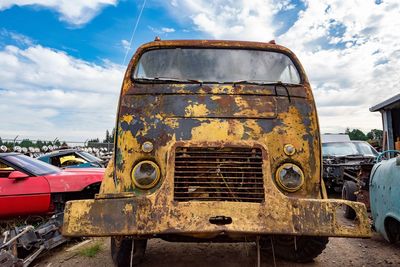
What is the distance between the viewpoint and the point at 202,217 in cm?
290

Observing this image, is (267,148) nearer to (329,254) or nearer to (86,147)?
(329,254)

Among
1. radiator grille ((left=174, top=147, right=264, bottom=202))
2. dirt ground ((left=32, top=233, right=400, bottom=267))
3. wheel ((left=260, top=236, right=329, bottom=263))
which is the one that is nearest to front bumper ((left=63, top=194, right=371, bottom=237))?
radiator grille ((left=174, top=147, right=264, bottom=202))

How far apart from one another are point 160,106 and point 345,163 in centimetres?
714

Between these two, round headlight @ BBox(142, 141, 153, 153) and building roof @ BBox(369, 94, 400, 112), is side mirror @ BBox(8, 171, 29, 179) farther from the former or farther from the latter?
building roof @ BBox(369, 94, 400, 112)

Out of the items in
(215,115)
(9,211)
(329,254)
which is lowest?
(329,254)

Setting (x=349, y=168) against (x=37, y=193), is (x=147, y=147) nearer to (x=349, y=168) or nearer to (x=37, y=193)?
(x=37, y=193)

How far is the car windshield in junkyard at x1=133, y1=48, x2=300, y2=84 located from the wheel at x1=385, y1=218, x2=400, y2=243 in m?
2.21

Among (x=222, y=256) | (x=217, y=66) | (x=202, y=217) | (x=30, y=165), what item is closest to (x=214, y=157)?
(x=202, y=217)

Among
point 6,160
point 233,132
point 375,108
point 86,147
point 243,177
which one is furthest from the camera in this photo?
point 86,147

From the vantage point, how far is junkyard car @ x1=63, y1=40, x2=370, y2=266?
2.93 meters

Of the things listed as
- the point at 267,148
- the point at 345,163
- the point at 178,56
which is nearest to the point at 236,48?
the point at 178,56

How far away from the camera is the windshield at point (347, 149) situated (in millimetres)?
11047

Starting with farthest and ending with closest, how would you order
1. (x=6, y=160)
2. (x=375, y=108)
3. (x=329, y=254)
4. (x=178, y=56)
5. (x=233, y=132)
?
(x=375, y=108), (x=6, y=160), (x=329, y=254), (x=178, y=56), (x=233, y=132)

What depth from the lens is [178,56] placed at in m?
4.27
